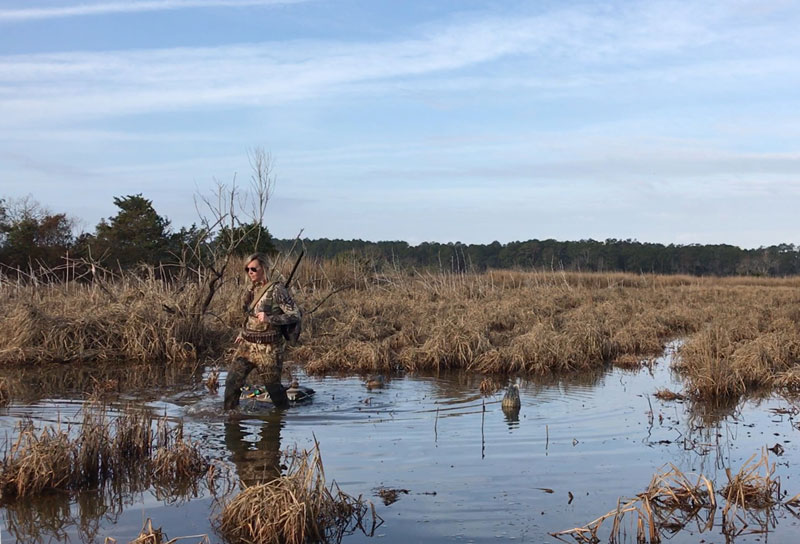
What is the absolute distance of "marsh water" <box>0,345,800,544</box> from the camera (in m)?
5.37

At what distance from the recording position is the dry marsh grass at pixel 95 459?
225 inches

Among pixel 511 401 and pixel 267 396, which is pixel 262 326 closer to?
pixel 267 396

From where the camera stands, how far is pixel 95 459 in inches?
243

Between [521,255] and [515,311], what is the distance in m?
49.7

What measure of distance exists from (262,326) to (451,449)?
2.65m

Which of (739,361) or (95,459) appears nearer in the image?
(95,459)

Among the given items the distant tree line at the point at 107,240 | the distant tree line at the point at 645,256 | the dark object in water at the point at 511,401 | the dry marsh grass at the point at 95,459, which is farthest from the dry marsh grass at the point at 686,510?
the distant tree line at the point at 645,256

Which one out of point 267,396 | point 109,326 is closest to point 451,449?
point 267,396

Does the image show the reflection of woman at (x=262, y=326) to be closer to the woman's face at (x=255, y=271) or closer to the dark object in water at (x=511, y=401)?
the woman's face at (x=255, y=271)

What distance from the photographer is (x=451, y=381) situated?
11.7 metres

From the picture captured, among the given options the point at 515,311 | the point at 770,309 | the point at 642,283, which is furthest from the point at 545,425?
the point at 642,283

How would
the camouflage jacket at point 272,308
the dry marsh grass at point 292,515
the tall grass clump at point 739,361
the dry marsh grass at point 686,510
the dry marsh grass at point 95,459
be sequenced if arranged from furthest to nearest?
the tall grass clump at point 739,361 < the camouflage jacket at point 272,308 < the dry marsh grass at point 95,459 < the dry marsh grass at point 686,510 < the dry marsh grass at point 292,515

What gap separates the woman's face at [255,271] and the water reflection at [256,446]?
1545 mm

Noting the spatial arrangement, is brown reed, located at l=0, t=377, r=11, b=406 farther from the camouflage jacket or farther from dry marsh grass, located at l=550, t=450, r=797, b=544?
dry marsh grass, located at l=550, t=450, r=797, b=544
